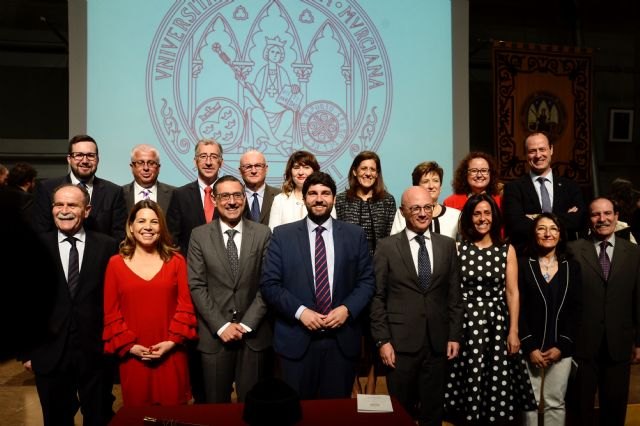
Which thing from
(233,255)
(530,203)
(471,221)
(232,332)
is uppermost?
(530,203)

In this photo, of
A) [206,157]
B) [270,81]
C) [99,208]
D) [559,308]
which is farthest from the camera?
[270,81]

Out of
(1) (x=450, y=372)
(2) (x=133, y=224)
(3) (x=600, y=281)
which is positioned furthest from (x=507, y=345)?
(2) (x=133, y=224)

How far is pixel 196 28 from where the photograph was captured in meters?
4.62

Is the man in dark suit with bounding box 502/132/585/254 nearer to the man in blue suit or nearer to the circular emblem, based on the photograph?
the man in blue suit

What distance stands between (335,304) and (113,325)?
108cm

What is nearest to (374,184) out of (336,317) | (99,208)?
(336,317)

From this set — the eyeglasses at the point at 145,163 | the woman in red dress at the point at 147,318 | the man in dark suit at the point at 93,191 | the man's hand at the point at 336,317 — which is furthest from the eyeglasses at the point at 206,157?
the man's hand at the point at 336,317

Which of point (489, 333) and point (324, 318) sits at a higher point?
point (324, 318)

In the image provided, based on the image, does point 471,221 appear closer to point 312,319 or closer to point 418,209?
point 418,209

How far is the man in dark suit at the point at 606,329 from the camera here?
10.5 ft

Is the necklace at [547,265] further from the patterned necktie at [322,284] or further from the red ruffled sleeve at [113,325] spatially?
the red ruffled sleeve at [113,325]

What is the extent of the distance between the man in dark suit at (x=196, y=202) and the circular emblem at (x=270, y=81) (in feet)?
3.56

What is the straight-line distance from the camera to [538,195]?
3.53 metres

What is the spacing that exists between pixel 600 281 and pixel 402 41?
262cm
